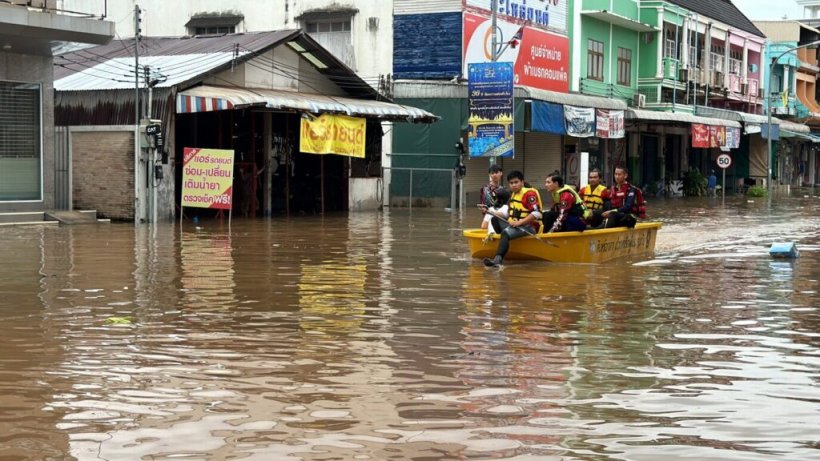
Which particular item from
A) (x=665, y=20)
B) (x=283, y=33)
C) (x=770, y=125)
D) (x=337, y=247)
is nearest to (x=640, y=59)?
(x=665, y=20)

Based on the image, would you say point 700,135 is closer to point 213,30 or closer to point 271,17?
point 271,17

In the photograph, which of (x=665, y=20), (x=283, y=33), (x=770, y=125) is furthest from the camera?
(x=770, y=125)

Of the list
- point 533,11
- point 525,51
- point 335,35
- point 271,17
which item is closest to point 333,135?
point 335,35

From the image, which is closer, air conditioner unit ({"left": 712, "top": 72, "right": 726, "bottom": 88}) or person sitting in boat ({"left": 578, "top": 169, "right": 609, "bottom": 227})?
person sitting in boat ({"left": 578, "top": 169, "right": 609, "bottom": 227})

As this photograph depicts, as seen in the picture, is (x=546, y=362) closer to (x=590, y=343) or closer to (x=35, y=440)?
(x=590, y=343)

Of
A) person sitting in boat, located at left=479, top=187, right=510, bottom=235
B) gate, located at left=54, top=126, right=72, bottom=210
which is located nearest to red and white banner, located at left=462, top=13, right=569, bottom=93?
gate, located at left=54, top=126, right=72, bottom=210

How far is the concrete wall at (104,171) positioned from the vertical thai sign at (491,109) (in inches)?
449

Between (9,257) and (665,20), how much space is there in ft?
133

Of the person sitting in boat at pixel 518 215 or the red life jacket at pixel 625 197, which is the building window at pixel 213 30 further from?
the person sitting in boat at pixel 518 215

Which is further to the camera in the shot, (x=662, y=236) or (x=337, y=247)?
(x=662, y=236)

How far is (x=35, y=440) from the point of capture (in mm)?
6738

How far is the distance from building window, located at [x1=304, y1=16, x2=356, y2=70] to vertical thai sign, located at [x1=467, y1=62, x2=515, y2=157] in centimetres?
573

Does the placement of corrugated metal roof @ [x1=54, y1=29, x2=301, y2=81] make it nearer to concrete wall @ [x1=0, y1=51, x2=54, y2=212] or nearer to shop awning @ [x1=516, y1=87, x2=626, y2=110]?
concrete wall @ [x1=0, y1=51, x2=54, y2=212]

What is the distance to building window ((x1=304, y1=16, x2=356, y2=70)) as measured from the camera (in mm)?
40031
